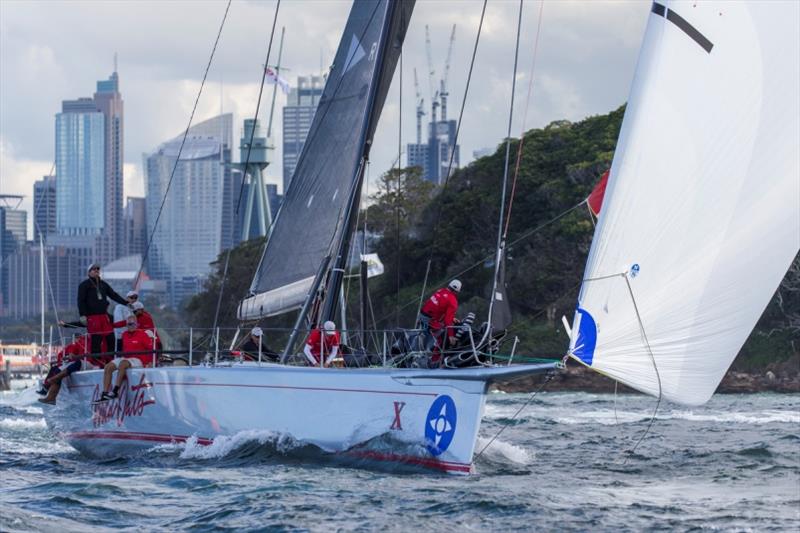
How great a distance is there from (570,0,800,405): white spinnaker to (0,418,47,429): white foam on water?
17452mm

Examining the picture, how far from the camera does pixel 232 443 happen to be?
16.5 meters

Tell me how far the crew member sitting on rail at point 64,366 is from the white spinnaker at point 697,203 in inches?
363

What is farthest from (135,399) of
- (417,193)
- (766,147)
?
(417,193)

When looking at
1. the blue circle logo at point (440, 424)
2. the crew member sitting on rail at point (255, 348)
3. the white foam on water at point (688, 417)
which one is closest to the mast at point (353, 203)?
the crew member sitting on rail at point (255, 348)

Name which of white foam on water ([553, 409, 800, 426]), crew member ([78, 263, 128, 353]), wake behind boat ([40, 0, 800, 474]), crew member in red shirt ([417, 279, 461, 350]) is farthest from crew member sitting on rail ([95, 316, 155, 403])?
white foam on water ([553, 409, 800, 426])

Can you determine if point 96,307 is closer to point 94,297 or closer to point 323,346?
point 94,297

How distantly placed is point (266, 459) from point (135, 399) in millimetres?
2720

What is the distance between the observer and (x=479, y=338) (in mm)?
15594

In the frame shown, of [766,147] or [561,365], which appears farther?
[561,365]

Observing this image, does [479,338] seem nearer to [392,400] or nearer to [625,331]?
[392,400]

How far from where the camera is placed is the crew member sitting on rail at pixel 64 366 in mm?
19391

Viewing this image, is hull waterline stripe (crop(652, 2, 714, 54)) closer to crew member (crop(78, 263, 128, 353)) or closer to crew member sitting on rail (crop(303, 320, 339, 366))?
crew member sitting on rail (crop(303, 320, 339, 366))

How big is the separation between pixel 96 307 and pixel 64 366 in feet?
4.13

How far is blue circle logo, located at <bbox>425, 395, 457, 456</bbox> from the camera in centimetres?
1495
